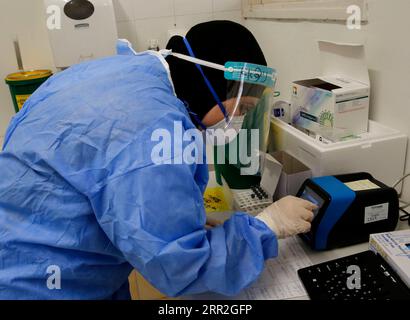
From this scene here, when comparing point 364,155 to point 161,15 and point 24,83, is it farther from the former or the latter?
point 24,83

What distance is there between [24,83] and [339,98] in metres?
1.92

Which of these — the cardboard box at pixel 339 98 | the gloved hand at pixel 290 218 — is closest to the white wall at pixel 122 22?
the cardboard box at pixel 339 98

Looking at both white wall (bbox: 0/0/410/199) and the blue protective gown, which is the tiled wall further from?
the blue protective gown

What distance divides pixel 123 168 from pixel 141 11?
205 cm

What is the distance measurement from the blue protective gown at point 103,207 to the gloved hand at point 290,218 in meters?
0.09

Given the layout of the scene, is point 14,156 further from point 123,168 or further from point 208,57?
point 208,57

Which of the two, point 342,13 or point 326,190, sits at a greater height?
point 342,13

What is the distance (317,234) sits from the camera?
2.87ft

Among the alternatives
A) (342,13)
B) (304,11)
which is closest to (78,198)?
(342,13)

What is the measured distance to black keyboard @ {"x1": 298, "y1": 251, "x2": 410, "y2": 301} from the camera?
2.32 feet

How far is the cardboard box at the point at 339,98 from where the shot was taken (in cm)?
105

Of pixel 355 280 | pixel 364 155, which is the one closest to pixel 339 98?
pixel 364 155

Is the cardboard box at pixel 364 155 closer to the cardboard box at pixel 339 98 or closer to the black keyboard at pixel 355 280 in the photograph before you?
the cardboard box at pixel 339 98

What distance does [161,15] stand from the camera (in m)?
2.43
